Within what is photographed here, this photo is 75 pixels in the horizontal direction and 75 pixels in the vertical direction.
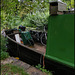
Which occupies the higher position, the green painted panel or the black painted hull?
the green painted panel

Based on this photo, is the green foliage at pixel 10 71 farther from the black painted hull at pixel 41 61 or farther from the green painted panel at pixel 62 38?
the green painted panel at pixel 62 38

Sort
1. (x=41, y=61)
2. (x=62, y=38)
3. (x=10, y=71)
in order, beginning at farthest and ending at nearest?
(x=41, y=61) → (x=10, y=71) → (x=62, y=38)

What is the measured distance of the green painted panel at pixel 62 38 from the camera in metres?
1.12

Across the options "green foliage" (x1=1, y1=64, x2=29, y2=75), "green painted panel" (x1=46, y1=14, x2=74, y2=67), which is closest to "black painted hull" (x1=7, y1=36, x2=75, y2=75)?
"green foliage" (x1=1, y1=64, x2=29, y2=75)

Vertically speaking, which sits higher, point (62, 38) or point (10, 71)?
point (62, 38)

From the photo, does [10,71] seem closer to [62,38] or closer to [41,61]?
[41,61]

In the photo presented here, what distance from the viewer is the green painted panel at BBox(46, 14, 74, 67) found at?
1.12 meters

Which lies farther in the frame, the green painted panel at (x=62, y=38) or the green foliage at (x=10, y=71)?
the green foliage at (x=10, y=71)

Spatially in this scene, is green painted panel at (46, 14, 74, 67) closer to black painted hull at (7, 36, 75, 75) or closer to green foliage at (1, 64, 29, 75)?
black painted hull at (7, 36, 75, 75)

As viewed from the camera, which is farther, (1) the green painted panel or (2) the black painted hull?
(2) the black painted hull

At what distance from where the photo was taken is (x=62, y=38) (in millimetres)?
1191

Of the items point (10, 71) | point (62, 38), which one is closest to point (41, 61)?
point (10, 71)

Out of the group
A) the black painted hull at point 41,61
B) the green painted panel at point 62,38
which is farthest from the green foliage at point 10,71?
the green painted panel at point 62,38

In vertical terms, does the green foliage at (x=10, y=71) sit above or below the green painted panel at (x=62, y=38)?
below
